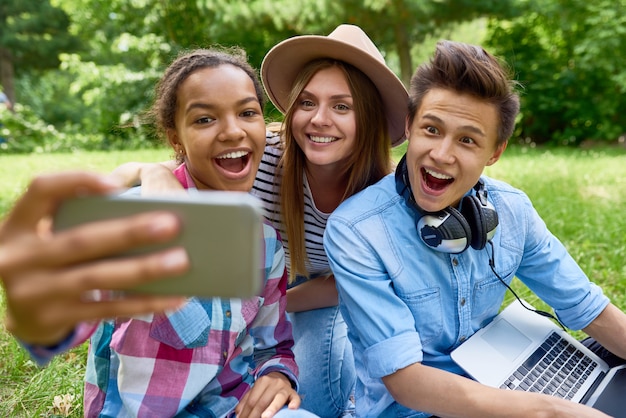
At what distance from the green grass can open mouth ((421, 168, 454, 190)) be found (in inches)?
56.2

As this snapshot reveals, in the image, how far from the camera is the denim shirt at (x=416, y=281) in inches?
67.9

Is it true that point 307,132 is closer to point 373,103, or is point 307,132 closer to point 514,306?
point 373,103

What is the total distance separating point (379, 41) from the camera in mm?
10930

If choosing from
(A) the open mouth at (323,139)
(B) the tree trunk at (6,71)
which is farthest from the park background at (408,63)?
(B) the tree trunk at (6,71)

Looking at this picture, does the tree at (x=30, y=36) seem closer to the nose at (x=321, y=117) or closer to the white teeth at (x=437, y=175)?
the nose at (x=321, y=117)

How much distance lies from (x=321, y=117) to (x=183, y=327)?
103 centimetres

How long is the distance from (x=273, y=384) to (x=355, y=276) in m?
0.44

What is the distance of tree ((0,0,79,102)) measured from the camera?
20719 millimetres

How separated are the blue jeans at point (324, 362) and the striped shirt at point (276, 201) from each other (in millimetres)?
421

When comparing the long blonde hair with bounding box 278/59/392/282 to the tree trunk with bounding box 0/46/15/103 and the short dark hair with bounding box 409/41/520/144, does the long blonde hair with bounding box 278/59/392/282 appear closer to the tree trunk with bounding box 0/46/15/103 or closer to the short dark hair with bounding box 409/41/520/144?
the short dark hair with bounding box 409/41/520/144

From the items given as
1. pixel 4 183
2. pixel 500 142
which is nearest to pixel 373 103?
pixel 500 142

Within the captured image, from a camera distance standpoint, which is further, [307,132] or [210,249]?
[307,132]

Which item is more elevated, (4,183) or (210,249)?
(210,249)

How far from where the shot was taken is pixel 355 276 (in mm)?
1750
